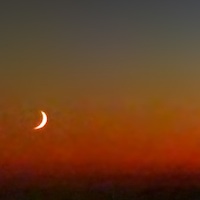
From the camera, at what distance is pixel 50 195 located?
25.6 m

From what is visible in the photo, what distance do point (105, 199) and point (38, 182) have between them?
8.43 feet

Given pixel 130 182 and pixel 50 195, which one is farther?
pixel 130 182

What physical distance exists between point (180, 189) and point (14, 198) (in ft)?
20.8

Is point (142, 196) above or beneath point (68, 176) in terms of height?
beneath

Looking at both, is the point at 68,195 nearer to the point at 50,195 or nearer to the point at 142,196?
the point at 50,195

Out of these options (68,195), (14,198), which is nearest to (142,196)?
(68,195)

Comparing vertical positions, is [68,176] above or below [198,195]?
above

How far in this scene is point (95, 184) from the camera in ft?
88.6

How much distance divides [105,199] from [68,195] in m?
1.32

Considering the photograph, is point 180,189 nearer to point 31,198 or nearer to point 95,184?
point 95,184

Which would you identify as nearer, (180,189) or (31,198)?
(31,198)

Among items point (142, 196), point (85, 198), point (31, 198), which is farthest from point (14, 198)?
point (142, 196)

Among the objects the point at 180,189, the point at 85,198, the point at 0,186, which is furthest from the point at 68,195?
the point at 180,189

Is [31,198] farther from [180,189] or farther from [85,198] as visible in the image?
[180,189]
